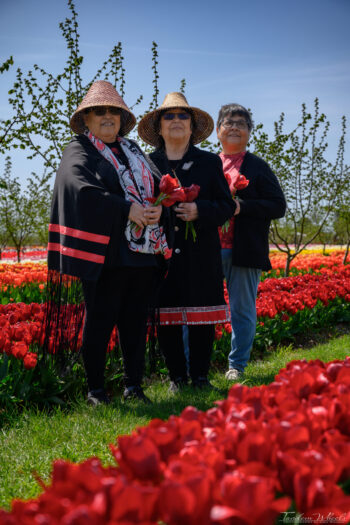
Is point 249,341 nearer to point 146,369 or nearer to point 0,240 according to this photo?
point 146,369

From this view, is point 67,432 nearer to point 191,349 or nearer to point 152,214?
point 191,349

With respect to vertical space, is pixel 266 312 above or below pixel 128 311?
below

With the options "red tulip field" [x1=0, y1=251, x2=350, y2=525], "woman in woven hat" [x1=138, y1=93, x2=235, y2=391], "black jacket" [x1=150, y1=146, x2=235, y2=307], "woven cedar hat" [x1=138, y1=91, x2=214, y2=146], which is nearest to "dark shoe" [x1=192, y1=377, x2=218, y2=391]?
"woman in woven hat" [x1=138, y1=93, x2=235, y2=391]

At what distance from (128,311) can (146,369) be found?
989 millimetres

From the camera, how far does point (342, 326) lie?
700cm

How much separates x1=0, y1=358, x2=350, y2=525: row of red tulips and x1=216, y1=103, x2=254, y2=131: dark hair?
290 centimetres

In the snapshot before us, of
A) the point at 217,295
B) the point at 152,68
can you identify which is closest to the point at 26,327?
the point at 217,295

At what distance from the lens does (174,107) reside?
348 centimetres

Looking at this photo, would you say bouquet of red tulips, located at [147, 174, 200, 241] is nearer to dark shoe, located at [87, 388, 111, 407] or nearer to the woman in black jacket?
the woman in black jacket

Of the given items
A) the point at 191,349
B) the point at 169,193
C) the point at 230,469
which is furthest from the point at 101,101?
the point at 230,469

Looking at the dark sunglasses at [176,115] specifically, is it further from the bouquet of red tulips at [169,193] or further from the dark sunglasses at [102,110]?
the bouquet of red tulips at [169,193]

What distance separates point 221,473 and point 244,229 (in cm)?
300

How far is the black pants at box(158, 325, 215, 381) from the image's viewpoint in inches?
141

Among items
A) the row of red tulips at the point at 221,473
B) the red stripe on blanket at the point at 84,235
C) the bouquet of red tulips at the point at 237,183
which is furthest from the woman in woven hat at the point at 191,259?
the row of red tulips at the point at 221,473
